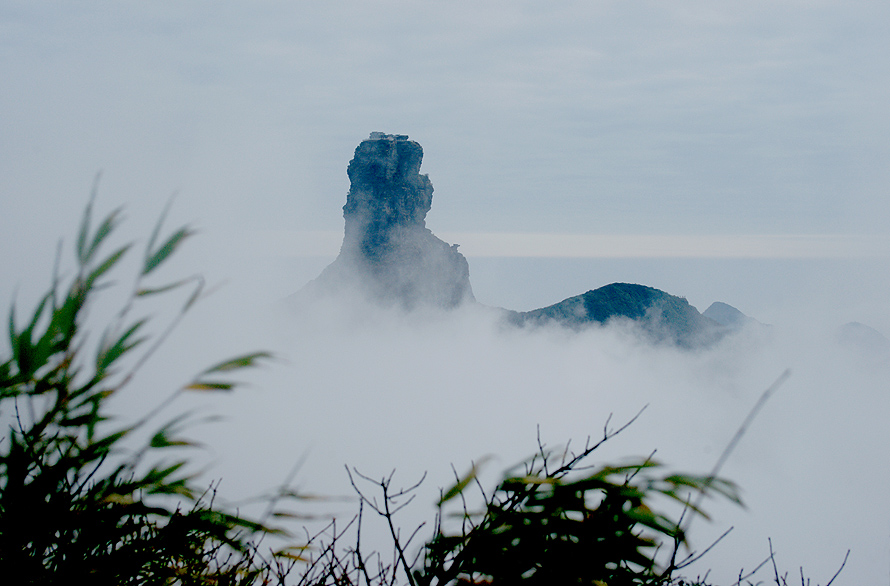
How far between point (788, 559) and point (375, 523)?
14164 centimetres

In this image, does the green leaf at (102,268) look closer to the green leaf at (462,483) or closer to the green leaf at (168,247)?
the green leaf at (168,247)

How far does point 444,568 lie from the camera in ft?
6.71

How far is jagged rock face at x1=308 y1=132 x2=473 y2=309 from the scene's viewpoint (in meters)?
111

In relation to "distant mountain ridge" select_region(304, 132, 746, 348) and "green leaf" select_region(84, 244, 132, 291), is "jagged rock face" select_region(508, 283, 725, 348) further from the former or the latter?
"green leaf" select_region(84, 244, 132, 291)

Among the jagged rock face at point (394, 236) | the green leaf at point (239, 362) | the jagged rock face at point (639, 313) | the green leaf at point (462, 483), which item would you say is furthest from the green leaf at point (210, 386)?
the jagged rock face at point (639, 313)

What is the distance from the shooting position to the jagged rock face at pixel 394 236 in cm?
11144

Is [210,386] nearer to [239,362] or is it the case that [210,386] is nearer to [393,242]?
[239,362]

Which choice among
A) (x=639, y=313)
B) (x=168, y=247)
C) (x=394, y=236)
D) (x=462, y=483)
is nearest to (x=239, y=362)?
(x=168, y=247)

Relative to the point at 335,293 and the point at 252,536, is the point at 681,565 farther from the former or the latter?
the point at 335,293

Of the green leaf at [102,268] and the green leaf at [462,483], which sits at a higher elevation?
the green leaf at [102,268]

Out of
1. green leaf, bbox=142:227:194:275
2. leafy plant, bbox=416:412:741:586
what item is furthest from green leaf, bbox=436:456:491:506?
green leaf, bbox=142:227:194:275

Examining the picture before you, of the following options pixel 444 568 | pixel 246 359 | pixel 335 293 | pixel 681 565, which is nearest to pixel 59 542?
pixel 246 359

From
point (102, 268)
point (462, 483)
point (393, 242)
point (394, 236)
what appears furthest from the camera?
point (393, 242)

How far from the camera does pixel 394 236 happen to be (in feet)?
379
